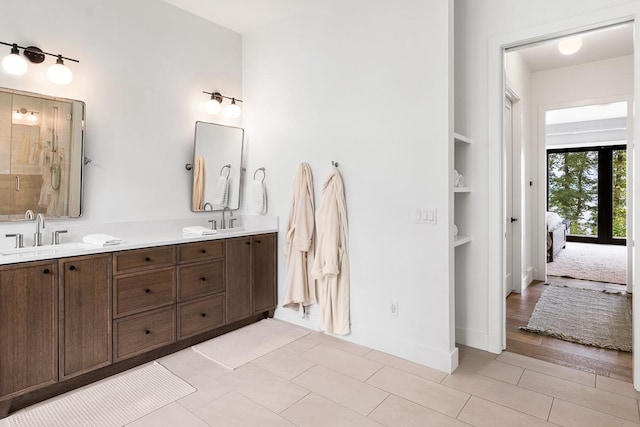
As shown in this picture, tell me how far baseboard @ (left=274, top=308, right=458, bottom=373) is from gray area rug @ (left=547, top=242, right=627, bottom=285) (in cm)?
390

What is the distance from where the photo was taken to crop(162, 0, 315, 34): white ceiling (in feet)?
10.5

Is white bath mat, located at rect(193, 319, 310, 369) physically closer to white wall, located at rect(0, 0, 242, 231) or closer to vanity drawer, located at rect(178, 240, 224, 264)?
vanity drawer, located at rect(178, 240, 224, 264)

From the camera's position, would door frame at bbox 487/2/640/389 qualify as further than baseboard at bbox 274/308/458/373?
Yes

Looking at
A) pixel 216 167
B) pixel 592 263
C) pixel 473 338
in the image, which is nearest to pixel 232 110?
pixel 216 167

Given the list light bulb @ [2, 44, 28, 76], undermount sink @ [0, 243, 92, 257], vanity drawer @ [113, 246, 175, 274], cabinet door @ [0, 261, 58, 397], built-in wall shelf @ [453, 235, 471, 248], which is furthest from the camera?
built-in wall shelf @ [453, 235, 471, 248]

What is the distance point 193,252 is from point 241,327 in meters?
0.92

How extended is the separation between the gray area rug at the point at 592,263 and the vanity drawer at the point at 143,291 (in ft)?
17.5

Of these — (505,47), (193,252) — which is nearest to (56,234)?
(193,252)

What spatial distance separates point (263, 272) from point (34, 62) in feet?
7.56

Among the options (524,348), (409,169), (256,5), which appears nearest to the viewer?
(409,169)

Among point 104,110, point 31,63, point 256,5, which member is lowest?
point 104,110

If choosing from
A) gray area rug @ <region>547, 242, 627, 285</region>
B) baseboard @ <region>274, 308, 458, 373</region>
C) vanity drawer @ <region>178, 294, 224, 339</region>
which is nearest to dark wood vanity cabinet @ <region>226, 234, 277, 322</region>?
vanity drawer @ <region>178, 294, 224, 339</region>

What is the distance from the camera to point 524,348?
2908mm

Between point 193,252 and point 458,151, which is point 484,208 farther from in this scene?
point 193,252
